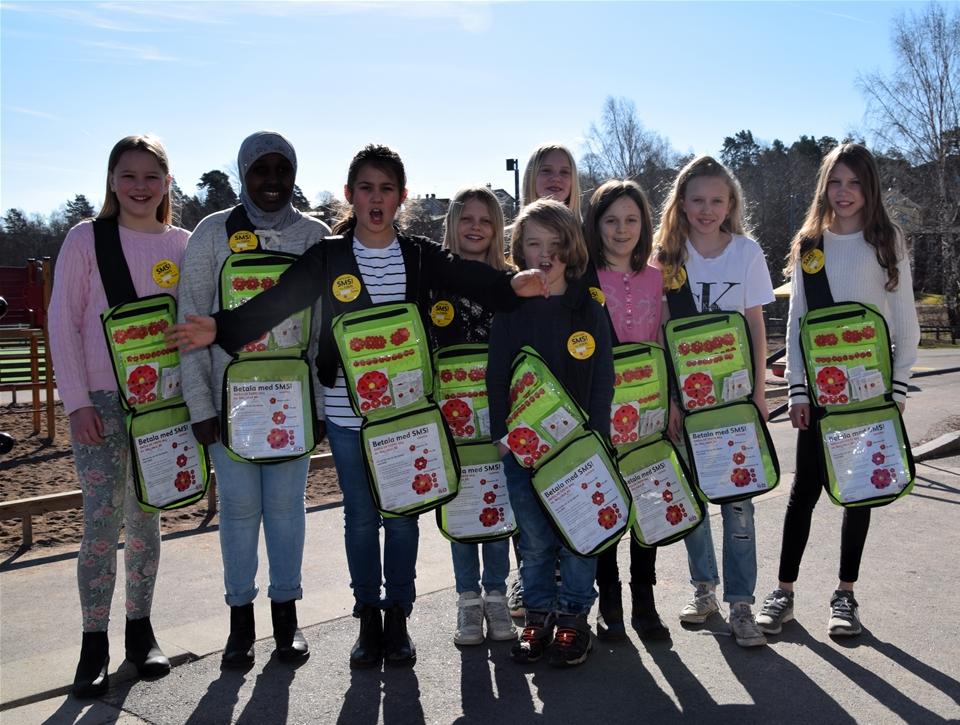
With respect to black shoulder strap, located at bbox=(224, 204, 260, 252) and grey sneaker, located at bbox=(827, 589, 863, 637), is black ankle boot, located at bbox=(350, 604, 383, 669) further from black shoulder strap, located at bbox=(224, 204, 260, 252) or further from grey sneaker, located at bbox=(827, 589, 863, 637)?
grey sneaker, located at bbox=(827, 589, 863, 637)

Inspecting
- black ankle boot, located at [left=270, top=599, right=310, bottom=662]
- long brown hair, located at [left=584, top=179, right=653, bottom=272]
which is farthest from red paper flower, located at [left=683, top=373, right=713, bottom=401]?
black ankle boot, located at [left=270, top=599, right=310, bottom=662]

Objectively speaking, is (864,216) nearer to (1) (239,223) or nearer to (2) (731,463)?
(2) (731,463)

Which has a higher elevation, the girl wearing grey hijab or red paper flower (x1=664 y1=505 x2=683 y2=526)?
the girl wearing grey hijab

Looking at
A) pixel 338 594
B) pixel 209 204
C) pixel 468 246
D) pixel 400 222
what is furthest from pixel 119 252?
pixel 209 204

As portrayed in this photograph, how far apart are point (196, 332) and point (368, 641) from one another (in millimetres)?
1517

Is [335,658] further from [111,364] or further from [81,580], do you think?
[111,364]

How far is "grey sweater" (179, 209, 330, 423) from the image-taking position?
371 cm

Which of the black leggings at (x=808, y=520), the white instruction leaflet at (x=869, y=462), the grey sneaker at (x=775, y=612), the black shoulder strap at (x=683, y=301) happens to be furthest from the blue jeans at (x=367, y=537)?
the white instruction leaflet at (x=869, y=462)

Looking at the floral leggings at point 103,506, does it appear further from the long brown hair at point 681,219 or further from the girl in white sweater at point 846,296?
the girl in white sweater at point 846,296

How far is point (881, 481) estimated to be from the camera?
4062 millimetres

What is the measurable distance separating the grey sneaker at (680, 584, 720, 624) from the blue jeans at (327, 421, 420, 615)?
1.34m

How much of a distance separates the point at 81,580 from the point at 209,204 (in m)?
39.6

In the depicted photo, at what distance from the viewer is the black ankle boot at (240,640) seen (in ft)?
12.5

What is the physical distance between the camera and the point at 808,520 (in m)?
4.43
